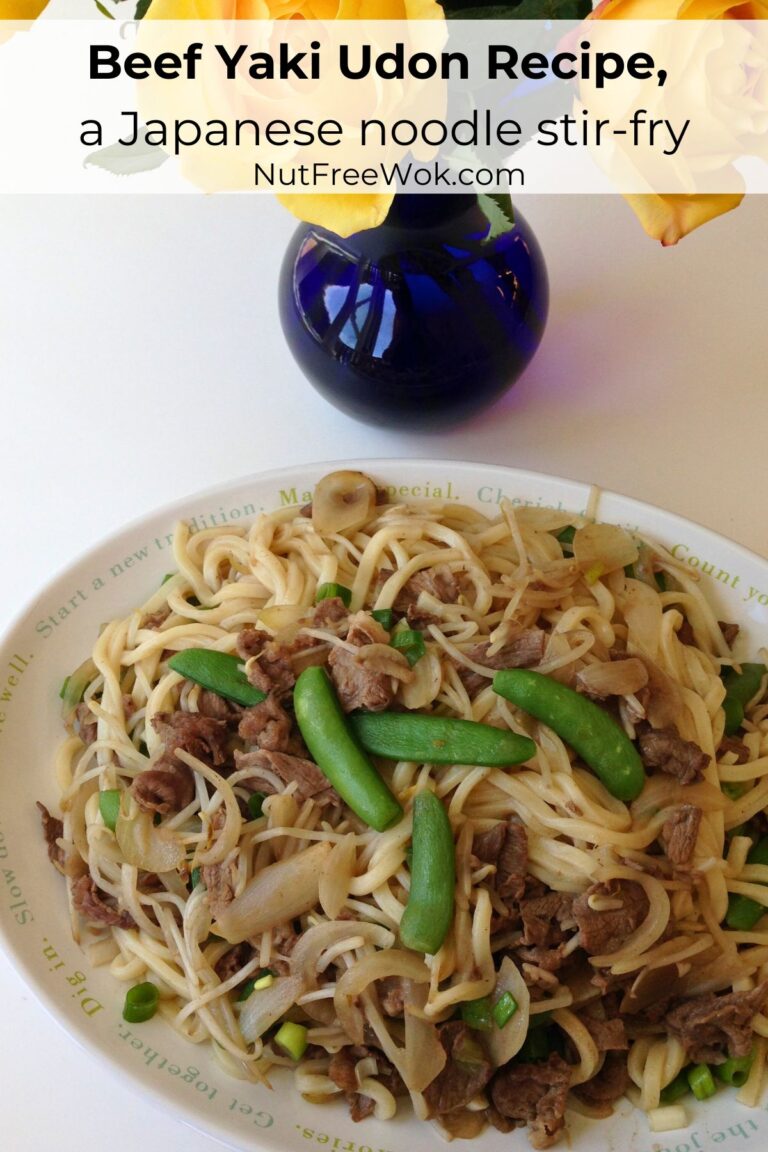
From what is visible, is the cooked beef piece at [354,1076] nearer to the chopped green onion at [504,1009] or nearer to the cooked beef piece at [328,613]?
the chopped green onion at [504,1009]

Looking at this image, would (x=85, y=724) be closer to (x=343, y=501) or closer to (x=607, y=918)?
(x=343, y=501)

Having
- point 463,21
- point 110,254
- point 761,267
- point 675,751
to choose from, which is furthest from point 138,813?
point 761,267

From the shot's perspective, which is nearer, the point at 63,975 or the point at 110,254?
the point at 63,975

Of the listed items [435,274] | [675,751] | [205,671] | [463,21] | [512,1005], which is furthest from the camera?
[435,274]

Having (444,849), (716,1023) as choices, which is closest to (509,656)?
(444,849)

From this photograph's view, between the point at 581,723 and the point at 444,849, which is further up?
the point at 581,723

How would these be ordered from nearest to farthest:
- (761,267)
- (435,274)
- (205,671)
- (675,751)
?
(675,751), (205,671), (435,274), (761,267)

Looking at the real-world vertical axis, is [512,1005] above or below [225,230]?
below

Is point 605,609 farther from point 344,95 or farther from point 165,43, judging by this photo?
point 165,43

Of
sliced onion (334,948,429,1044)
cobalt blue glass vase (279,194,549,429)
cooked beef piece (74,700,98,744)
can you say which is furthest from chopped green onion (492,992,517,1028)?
cobalt blue glass vase (279,194,549,429)
